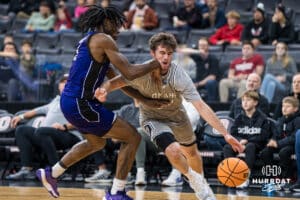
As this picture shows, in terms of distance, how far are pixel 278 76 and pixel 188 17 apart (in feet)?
14.1

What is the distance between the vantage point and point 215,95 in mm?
14859

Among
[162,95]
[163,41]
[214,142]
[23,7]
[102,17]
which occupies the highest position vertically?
[102,17]

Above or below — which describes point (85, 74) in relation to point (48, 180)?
above

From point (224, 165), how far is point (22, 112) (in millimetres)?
5410

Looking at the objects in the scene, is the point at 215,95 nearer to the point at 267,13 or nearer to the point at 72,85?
the point at 267,13

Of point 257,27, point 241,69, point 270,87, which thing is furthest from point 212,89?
point 257,27

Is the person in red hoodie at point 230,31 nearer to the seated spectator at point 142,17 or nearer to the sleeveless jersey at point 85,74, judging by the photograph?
the seated spectator at point 142,17

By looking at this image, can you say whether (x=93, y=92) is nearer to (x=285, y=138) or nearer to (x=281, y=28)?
(x=285, y=138)

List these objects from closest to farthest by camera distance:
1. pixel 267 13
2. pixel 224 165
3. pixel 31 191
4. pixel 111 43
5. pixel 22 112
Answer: pixel 111 43, pixel 224 165, pixel 31 191, pixel 22 112, pixel 267 13

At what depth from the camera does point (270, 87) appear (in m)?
14.5

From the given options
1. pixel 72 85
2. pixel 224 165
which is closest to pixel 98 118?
pixel 72 85

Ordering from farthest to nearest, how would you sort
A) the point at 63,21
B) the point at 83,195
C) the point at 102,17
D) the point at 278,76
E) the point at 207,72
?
the point at 63,21, the point at 207,72, the point at 278,76, the point at 83,195, the point at 102,17

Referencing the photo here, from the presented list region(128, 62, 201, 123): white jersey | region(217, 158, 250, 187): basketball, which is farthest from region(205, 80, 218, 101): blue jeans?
region(128, 62, 201, 123): white jersey

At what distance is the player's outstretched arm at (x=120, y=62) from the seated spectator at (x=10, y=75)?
6442 millimetres
